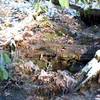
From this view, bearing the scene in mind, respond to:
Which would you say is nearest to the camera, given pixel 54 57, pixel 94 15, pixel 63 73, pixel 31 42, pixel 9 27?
pixel 63 73

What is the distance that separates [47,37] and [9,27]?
2.71 ft

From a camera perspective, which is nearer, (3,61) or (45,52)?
(3,61)

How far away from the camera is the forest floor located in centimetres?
439

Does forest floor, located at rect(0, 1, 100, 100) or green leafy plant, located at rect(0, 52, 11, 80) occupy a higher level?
green leafy plant, located at rect(0, 52, 11, 80)

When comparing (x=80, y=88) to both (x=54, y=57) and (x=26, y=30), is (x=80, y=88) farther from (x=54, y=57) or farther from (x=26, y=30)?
(x=26, y=30)

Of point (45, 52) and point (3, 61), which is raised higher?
point (3, 61)

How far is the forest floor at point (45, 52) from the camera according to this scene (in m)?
4.39

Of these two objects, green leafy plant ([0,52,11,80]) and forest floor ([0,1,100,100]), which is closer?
green leafy plant ([0,52,11,80])

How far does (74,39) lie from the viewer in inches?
253

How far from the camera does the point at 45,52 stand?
554 cm

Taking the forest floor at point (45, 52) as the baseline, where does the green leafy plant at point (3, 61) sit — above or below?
above

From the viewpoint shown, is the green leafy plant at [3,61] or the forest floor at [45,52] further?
the forest floor at [45,52]

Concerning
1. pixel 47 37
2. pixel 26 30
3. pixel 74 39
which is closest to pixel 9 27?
pixel 26 30

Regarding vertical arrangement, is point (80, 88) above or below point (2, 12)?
below
